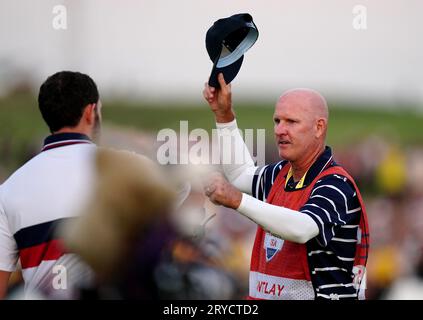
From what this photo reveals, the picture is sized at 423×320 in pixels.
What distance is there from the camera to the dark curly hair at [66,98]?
4.78m

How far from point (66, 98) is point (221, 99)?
0.93 m

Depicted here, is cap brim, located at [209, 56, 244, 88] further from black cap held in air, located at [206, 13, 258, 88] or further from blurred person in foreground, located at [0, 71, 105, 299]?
blurred person in foreground, located at [0, 71, 105, 299]

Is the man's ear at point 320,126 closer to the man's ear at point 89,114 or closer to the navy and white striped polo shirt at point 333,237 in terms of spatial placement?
the navy and white striped polo shirt at point 333,237

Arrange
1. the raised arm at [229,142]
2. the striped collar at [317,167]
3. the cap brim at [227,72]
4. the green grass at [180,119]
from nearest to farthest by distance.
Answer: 1. the striped collar at [317,167]
2. the cap brim at [227,72]
3. the raised arm at [229,142]
4. the green grass at [180,119]

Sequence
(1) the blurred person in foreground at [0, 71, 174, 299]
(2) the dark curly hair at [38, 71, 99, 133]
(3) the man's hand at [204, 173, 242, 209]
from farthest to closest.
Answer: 1. (2) the dark curly hair at [38, 71, 99, 133]
2. (1) the blurred person in foreground at [0, 71, 174, 299]
3. (3) the man's hand at [204, 173, 242, 209]

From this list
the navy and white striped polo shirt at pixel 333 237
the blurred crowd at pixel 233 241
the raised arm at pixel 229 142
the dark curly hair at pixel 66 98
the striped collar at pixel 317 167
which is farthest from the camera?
the raised arm at pixel 229 142

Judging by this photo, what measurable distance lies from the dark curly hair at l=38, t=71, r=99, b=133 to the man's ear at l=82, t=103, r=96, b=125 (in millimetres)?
16

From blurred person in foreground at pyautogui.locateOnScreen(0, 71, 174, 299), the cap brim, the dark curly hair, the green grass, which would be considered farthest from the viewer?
the green grass

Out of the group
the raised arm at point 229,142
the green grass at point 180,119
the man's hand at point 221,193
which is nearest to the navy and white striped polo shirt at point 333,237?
the man's hand at point 221,193

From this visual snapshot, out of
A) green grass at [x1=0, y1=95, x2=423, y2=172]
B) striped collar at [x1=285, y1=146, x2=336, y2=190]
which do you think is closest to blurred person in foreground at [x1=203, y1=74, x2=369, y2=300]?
striped collar at [x1=285, y1=146, x2=336, y2=190]

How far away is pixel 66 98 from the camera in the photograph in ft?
15.7

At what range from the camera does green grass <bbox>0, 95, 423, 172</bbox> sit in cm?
1594

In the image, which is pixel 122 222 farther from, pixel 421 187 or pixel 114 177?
pixel 421 187
